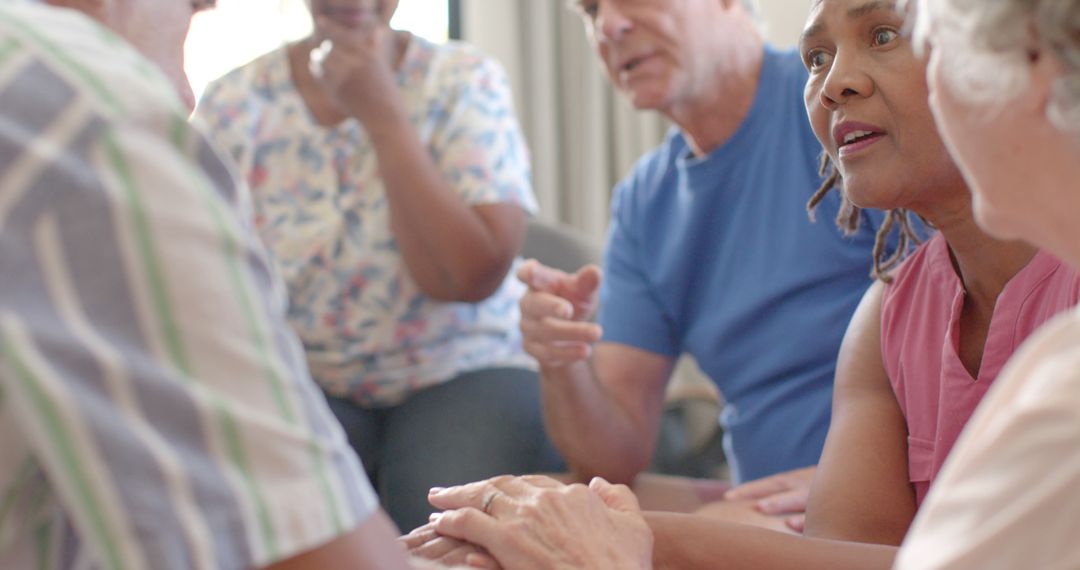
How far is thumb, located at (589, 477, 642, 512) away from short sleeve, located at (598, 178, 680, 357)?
0.69 meters

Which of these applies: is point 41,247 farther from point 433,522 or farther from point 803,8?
point 803,8

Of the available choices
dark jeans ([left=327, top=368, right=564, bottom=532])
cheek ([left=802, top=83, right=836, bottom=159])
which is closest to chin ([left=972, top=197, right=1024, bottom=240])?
cheek ([left=802, top=83, right=836, bottom=159])

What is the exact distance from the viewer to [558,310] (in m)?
1.72

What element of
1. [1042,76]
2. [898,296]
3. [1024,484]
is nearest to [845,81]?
[898,296]

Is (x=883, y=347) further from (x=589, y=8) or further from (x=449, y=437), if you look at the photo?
(x=589, y=8)

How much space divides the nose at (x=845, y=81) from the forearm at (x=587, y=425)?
0.68 m

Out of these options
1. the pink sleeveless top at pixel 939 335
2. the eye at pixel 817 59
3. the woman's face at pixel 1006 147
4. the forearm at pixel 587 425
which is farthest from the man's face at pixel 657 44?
the woman's face at pixel 1006 147

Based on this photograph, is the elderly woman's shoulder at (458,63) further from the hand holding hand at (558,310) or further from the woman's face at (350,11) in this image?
the hand holding hand at (558,310)

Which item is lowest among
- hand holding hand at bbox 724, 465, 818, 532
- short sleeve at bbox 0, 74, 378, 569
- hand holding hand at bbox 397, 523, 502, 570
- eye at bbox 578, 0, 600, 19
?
hand holding hand at bbox 724, 465, 818, 532

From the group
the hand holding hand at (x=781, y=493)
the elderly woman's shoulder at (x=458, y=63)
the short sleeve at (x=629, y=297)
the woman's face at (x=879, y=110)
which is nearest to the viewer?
the woman's face at (x=879, y=110)

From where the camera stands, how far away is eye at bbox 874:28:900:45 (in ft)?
4.18

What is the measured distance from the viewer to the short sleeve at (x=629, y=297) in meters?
2.00

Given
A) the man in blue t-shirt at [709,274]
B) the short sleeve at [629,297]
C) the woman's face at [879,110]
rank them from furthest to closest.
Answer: the short sleeve at [629,297]
the man in blue t-shirt at [709,274]
the woman's face at [879,110]

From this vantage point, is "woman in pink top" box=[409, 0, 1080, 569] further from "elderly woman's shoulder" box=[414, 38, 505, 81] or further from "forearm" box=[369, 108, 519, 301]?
"elderly woman's shoulder" box=[414, 38, 505, 81]
